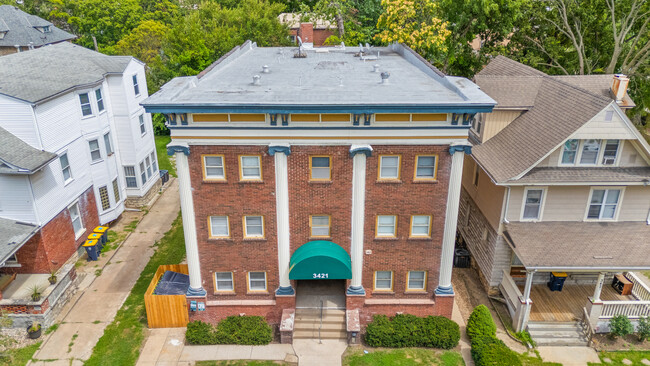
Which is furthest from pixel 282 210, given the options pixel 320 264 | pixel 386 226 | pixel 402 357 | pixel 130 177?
pixel 130 177

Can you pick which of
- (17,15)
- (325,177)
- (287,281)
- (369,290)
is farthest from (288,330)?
(17,15)

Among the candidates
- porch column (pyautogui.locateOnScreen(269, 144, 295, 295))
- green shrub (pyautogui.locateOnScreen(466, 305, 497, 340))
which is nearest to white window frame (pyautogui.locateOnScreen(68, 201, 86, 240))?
porch column (pyautogui.locateOnScreen(269, 144, 295, 295))

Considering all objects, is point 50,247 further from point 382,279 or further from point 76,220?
point 382,279

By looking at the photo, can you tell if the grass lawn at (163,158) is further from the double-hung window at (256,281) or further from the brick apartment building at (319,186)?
the double-hung window at (256,281)

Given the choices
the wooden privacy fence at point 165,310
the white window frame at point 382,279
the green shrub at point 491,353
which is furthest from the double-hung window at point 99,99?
the green shrub at point 491,353

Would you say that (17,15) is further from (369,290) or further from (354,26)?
(369,290)

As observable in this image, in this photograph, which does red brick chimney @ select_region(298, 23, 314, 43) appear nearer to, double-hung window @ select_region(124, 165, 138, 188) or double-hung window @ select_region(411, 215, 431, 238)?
double-hung window @ select_region(124, 165, 138, 188)
